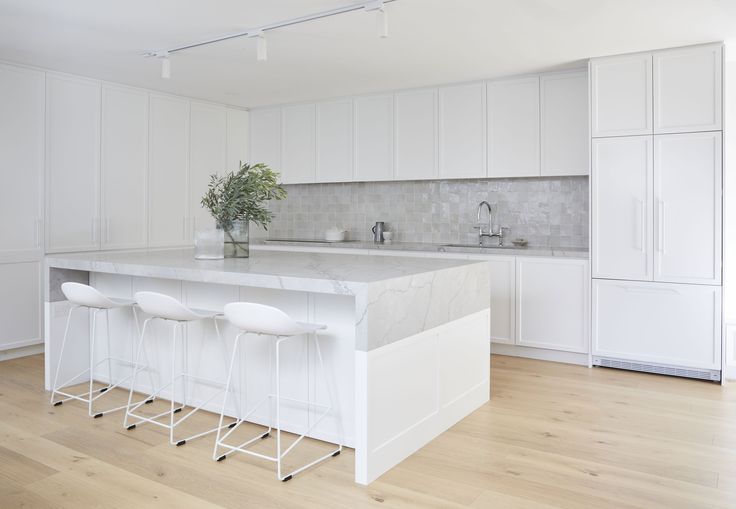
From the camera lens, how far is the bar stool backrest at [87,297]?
140 inches

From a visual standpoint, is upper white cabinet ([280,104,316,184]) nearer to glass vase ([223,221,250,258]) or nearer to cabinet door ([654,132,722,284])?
glass vase ([223,221,250,258])

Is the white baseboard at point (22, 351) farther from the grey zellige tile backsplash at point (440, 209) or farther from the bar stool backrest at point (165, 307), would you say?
the grey zellige tile backsplash at point (440, 209)

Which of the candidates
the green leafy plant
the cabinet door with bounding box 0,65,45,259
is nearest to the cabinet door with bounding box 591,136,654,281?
the green leafy plant

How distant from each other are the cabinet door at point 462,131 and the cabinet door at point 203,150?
8.28ft

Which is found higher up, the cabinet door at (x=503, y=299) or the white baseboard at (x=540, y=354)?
the cabinet door at (x=503, y=299)

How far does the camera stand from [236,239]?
379 cm

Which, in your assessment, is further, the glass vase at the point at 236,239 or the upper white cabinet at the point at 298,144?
the upper white cabinet at the point at 298,144

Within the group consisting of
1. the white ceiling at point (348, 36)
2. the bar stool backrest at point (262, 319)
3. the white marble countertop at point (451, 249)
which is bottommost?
the bar stool backrest at point (262, 319)

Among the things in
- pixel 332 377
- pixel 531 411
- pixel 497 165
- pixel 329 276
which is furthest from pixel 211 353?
pixel 497 165

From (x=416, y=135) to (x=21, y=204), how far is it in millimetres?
3522

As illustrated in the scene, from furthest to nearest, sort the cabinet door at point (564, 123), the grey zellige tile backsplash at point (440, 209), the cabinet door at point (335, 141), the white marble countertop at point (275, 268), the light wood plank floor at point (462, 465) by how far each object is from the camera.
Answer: the cabinet door at point (335, 141)
the grey zellige tile backsplash at point (440, 209)
the cabinet door at point (564, 123)
the white marble countertop at point (275, 268)
the light wood plank floor at point (462, 465)

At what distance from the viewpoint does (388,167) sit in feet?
20.1

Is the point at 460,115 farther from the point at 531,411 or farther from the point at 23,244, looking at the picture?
the point at 23,244

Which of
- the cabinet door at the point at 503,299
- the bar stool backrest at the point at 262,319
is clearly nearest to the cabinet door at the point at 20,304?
the bar stool backrest at the point at 262,319
